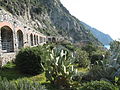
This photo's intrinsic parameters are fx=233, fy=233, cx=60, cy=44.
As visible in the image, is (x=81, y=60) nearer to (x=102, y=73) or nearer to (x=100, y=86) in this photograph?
(x=102, y=73)

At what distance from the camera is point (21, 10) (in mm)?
48656

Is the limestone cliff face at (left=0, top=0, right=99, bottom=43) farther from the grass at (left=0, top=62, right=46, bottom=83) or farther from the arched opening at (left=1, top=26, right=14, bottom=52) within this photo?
the grass at (left=0, top=62, right=46, bottom=83)

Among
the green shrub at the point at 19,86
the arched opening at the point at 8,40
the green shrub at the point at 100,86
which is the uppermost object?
the arched opening at the point at 8,40

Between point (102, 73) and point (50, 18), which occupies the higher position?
point (50, 18)

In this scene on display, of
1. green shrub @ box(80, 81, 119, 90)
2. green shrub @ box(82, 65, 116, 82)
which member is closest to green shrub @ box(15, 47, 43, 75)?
green shrub @ box(82, 65, 116, 82)

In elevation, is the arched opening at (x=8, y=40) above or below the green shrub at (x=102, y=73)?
above

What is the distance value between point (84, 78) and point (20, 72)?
10.9ft

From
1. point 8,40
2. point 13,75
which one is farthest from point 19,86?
point 8,40

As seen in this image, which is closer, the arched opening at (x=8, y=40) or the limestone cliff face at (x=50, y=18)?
the arched opening at (x=8, y=40)

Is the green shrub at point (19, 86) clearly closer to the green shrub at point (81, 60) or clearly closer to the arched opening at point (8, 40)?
the green shrub at point (81, 60)

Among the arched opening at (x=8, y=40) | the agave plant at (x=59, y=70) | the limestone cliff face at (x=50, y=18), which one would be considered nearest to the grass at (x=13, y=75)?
the agave plant at (x=59, y=70)

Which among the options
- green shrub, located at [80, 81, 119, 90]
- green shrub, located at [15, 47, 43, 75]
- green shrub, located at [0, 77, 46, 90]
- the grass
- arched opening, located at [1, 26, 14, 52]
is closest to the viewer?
green shrub, located at [0, 77, 46, 90]

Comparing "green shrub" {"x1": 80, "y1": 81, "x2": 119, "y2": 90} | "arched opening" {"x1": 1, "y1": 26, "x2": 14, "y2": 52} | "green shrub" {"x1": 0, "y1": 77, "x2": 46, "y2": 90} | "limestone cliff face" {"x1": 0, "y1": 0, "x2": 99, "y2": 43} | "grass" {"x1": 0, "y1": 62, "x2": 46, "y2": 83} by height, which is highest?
"limestone cliff face" {"x1": 0, "y1": 0, "x2": 99, "y2": 43}

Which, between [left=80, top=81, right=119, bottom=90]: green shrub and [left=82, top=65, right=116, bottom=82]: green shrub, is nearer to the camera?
[left=80, top=81, right=119, bottom=90]: green shrub
